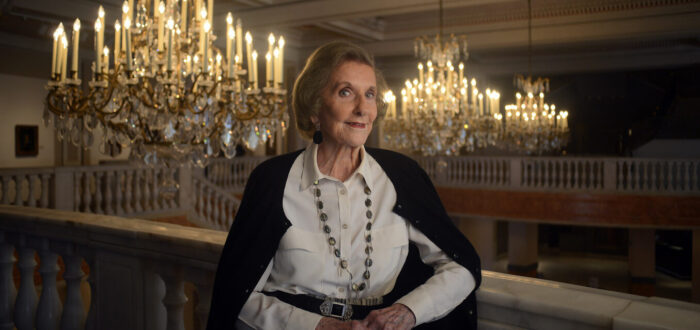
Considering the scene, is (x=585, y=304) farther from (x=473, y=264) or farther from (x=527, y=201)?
(x=527, y=201)

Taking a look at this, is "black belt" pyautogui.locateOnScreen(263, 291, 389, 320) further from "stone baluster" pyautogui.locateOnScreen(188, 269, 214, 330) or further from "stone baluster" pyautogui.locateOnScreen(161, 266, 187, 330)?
"stone baluster" pyautogui.locateOnScreen(161, 266, 187, 330)

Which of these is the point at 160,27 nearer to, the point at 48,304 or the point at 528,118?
the point at 48,304

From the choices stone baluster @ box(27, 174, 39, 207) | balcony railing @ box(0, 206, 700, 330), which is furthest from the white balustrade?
balcony railing @ box(0, 206, 700, 330)

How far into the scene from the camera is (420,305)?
132 cm

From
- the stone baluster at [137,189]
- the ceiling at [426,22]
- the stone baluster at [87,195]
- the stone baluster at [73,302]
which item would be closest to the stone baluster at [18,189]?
the stone baluster at [87,195]

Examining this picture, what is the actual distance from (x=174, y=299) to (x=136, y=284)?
0.27 metres

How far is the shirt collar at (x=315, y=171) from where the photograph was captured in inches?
58.3

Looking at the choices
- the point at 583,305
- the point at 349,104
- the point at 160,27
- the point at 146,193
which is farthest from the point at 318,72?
the point at 146,193

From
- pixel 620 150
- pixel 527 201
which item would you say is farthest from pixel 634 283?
pixel 527 201

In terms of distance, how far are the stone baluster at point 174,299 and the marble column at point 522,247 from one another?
14978 mm

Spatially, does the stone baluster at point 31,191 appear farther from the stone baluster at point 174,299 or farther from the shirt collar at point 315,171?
the shirt collar at point 315,171

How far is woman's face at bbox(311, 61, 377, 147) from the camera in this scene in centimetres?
146

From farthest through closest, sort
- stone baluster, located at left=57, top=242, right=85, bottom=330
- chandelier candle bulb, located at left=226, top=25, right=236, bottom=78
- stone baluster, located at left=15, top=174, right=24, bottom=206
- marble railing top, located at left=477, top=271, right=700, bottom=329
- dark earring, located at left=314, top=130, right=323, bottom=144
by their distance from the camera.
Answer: stone baluster, located at left=15, top=174, right=24, bottom=206 < chandelier candle bulb, located at left=226, top=25, right=236, bottom=78 < stone baluster, located at left=57, top=242, right=85, bottom=330 < dark earring, located at left=314, top=130, right=323, bottom=144 < marble railing top, located at left=477, top=271, right=700, bottom=329

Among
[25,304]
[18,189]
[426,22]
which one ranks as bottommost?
[25,304]
